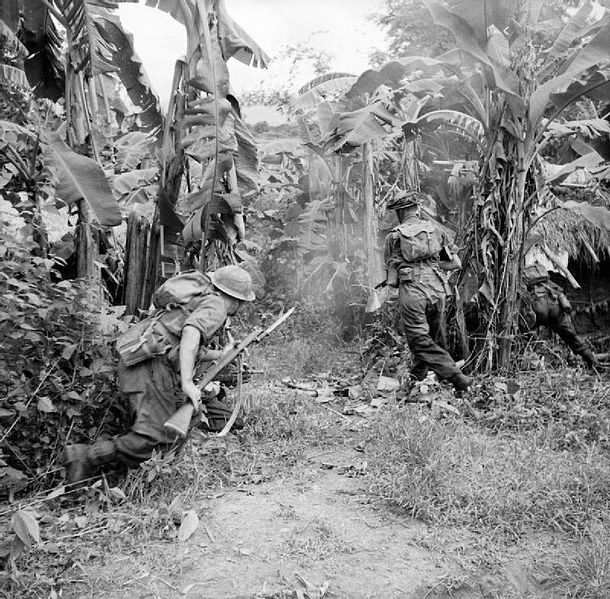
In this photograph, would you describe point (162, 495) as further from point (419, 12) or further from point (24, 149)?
point (419, 12)

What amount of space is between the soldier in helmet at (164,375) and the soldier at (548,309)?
4.30m

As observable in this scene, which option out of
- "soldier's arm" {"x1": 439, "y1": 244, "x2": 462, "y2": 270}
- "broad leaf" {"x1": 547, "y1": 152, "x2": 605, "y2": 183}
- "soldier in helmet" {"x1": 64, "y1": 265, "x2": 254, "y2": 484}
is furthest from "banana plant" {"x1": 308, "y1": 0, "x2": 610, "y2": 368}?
"soldier in helmet" {"x1": 64, "y1": 265, "x2": 254, "y2": 484}

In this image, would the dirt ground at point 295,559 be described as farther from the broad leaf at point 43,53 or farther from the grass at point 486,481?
the broad leaf at point 43,53

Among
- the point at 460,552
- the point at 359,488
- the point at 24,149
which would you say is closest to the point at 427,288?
the point at 359,488

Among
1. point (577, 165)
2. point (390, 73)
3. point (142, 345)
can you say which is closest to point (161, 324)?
point (142, 345)

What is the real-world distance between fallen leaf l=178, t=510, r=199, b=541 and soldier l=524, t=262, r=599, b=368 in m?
4.92

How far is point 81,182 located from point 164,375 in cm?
158

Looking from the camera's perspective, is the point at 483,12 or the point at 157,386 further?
the point at 483,12

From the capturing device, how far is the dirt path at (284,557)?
133 inches

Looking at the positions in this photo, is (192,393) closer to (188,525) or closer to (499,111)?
(188,525)

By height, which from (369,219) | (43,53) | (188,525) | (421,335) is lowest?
(188,525)

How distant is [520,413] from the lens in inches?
219

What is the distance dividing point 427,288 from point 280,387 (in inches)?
74.9

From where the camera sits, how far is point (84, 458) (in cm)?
408
